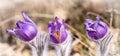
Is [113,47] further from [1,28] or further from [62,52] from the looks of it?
[1,28]

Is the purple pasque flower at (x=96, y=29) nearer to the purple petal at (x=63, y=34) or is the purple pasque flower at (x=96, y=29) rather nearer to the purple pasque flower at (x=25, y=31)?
the purple petal at (x=63, y=34)

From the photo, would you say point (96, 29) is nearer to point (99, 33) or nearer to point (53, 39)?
point (99, 33)

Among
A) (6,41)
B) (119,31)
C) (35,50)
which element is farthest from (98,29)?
(6,41)

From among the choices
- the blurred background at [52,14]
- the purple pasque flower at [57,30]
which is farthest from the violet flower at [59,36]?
the blurred background at [52,14]

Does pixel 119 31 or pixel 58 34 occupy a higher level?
pixel 58 34

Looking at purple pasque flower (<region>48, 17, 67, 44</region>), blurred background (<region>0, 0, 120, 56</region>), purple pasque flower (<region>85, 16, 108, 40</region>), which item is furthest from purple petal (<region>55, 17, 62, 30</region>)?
blurred background (<region>0, 0, 120, 56</region>)

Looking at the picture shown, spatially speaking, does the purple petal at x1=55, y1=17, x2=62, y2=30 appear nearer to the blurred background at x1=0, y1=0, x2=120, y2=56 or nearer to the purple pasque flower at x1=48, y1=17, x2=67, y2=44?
the purple pasque flower at x1=48, y1=17, x2=67, y2=44
